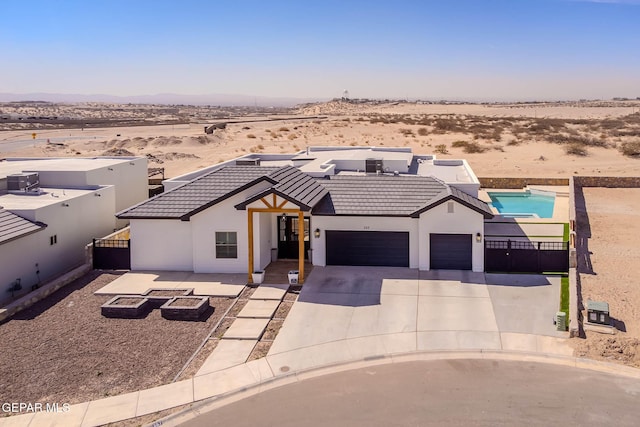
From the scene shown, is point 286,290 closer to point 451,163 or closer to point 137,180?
point 137,180

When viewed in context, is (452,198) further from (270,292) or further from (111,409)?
(111,409)

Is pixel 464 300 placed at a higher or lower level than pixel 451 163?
lower

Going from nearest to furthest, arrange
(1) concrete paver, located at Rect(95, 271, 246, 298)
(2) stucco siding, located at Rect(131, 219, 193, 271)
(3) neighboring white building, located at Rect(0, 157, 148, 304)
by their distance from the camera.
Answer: (1) concrete paver, located at Rect(95, 271, 246, 298)
(3) neighboring white building, located at Rect(0, 157, 148, 304)
(2) stucco siding, located at Rect(131, 219, 193, 271)

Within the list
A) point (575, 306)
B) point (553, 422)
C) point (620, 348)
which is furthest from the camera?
point (575, 306)

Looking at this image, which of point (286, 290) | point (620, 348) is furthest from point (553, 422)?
point (286, 290)

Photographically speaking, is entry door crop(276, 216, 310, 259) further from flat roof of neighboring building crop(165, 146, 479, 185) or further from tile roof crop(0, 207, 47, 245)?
tile roof crop(0, 207, 47, 245)

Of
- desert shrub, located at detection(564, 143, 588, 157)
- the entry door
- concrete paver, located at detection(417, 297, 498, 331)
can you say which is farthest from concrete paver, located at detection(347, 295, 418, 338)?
desert shrub, located at detection(564, 143, 588, 157)

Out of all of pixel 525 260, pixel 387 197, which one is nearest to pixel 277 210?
pixel 387 197
